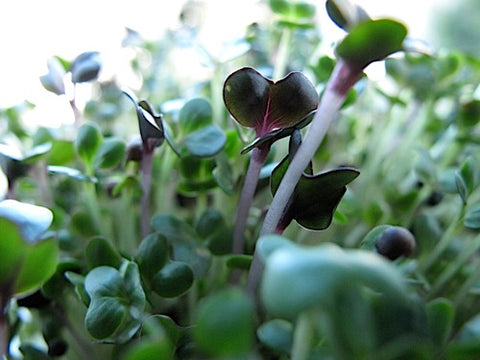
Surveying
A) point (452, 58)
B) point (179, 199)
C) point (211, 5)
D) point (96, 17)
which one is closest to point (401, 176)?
point (452, 58)

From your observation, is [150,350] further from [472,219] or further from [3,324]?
[472,219]

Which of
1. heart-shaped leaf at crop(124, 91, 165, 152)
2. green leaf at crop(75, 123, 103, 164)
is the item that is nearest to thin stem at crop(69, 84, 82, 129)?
green leaf at crop(75, 123, 103, 164)

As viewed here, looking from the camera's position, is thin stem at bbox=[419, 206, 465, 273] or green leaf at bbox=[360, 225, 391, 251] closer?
green leaf at bbox=[360, 225, 391, 251]

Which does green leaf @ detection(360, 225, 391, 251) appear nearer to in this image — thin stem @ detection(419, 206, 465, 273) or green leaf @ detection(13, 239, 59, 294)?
thin stem @ detection(419, 206, 465, 273)

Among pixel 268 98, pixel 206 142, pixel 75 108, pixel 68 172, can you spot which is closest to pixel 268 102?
pixel 268 98

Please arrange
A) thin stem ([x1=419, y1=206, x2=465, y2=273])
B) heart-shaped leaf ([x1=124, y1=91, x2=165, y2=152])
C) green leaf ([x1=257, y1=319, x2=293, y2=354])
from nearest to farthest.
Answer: green leaf ([x1=257, y1=319, x2=293, y2=354]) < heart-shaped leaf ([x1=124, y1=91, x2=165, y2=152]) < thin stem ([x1=419, y1=206, x2=465, y2=273])
